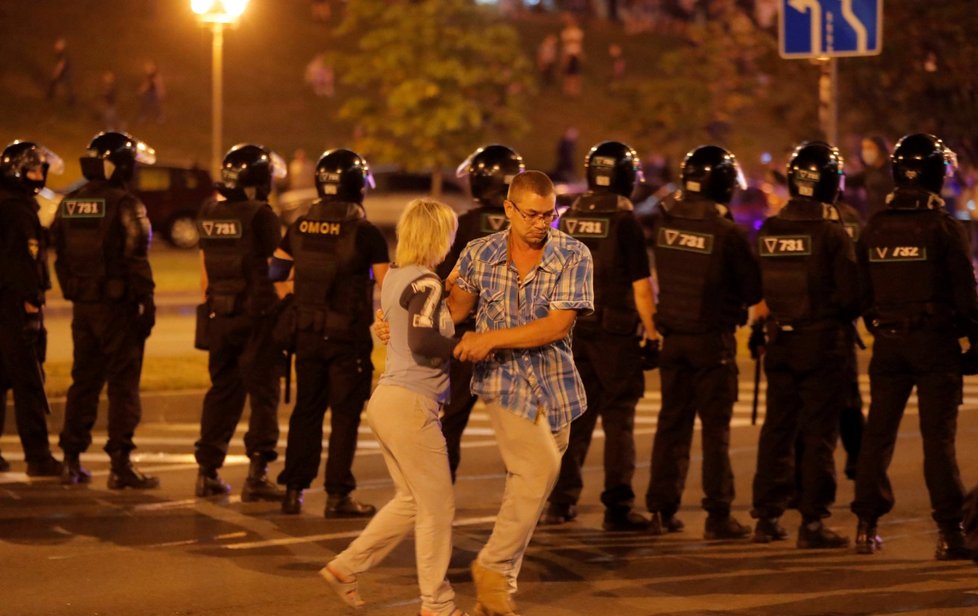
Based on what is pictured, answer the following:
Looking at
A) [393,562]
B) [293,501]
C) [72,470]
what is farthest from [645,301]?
[72,470]

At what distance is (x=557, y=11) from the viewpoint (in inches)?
2319

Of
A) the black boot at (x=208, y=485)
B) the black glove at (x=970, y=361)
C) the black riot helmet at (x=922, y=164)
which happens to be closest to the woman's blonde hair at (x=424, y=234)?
the black riot helmet at (x=922, y=164)

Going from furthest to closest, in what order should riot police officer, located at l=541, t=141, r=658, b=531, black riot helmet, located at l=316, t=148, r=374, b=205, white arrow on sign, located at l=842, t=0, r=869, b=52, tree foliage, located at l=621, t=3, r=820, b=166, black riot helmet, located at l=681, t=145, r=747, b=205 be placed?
tree foliage, located at l=621, t=3, r=820, b=166, white arrow on sign, located at l=842, t=0, r=869, b=52, black riot helmet, located at l=316, t=148, r=374, b=205, riot police officer, located at l=541, t=141, r=658, b=531, black riot helmet, located at l=681, t=145, r=747, b=205

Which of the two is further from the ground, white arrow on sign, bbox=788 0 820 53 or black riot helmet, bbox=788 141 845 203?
white arrow on sign, bbox=788 0 820 53

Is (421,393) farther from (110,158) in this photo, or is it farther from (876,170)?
(876,170)

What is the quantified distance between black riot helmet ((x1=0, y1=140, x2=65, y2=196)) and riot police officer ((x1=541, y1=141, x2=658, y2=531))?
3.37 meters

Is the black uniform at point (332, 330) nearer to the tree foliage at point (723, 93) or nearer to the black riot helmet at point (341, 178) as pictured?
the black riot helmet at point (341, 178)

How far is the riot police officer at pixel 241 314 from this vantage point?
9.73 metres

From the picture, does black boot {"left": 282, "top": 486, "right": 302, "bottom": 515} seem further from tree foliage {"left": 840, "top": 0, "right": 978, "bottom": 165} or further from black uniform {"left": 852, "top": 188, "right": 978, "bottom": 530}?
tree foliage {"left": 840, "top": 0, "right": 978, "bottom": 165}

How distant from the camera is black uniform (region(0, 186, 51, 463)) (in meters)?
10.2

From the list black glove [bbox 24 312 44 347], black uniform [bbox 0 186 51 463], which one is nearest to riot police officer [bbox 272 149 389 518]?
black uniform [bbox 0 186 51 463]

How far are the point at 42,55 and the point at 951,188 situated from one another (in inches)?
1493

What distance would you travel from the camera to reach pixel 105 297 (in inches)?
396

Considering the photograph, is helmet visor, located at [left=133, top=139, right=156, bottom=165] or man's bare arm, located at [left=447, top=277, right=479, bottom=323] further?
helmet visor, located at [left=133, top=139, right=156, bottom=165]
